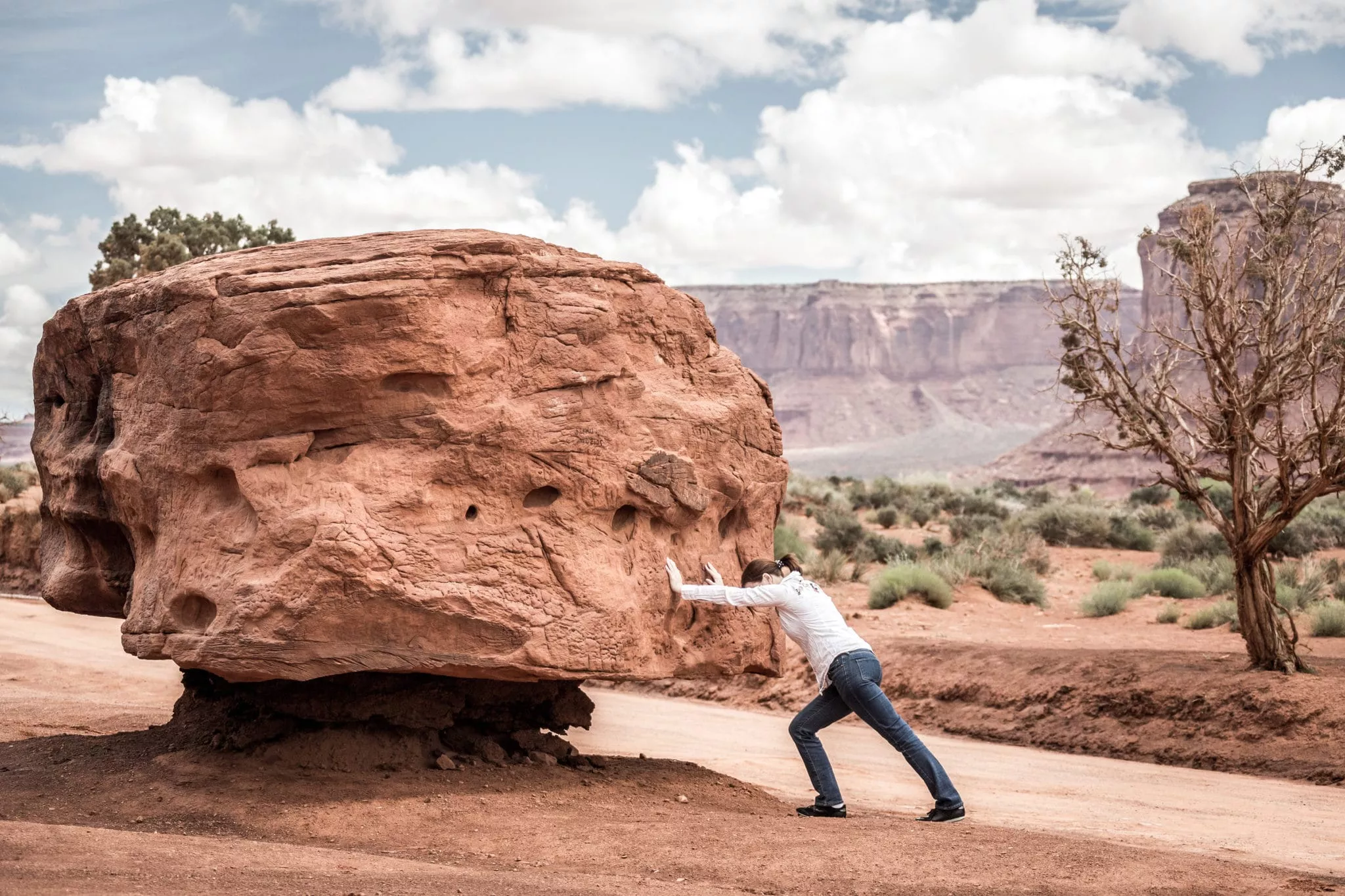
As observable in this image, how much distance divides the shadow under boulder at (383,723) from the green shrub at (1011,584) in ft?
48.6

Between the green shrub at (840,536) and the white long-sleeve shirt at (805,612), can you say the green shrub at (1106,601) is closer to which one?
the green shrub at (840,536)

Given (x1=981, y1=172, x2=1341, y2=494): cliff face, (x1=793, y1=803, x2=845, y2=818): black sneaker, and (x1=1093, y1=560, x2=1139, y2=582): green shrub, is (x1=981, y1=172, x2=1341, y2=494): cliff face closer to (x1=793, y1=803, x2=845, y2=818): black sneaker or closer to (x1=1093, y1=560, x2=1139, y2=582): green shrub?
(x1=1093, y1=560, x2=1139, y2=582): green shrub

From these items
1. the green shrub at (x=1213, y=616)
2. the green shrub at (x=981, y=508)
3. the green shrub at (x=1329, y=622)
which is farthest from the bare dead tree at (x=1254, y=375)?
the green shrub at (x=981, y=508)

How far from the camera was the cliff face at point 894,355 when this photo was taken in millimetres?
116375

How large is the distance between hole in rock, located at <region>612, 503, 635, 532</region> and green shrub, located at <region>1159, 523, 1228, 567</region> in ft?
65.8

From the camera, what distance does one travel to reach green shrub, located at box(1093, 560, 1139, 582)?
976 inches

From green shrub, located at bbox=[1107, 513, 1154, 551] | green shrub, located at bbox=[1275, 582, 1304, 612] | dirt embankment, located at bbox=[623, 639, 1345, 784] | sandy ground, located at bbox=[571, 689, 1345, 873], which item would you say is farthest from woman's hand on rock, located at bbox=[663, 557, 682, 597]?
green shrub, located at bbox=[1107, 513, 1154, 551]

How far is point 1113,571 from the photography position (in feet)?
82.4

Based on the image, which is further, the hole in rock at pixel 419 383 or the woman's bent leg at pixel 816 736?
the woman's bent leg at pixel 816 736

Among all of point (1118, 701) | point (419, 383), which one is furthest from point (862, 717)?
point (1118, 701)

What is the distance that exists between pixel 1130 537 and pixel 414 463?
25.1 meters

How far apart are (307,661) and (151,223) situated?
3212 centimetres

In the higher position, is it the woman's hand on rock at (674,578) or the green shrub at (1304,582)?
the woman's hand on rock at (674,578)

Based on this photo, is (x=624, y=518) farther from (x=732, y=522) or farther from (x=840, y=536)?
(x=840, y=536)
